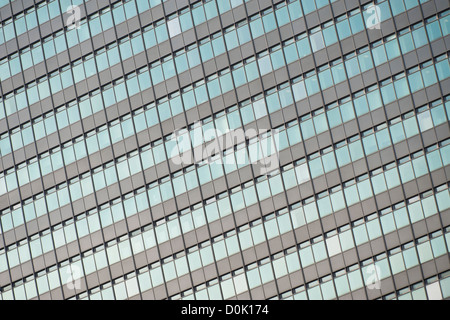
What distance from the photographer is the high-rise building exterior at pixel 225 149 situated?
59.1 m

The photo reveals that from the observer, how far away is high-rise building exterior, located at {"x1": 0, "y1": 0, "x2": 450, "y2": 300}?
5912 centimetres

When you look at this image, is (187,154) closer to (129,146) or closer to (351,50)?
(129,146)

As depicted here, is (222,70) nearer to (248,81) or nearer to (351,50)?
(248,81)

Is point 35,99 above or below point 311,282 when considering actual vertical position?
above

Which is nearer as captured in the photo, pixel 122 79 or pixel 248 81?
pixel 248 81

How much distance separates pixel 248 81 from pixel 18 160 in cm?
2414

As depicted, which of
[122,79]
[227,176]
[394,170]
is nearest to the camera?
[394,170]

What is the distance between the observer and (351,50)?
6153cm

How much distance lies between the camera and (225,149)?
209 feet

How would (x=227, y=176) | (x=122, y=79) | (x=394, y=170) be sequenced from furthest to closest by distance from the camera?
(x=122, y=79) < (x=227, y=176) < (x=394, y=170)

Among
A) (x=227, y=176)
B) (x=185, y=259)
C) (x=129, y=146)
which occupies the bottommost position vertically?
(x=185, y=259)

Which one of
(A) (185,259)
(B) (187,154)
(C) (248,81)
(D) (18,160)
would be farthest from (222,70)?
(D) (18,160)

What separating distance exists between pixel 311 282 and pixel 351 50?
748 inches

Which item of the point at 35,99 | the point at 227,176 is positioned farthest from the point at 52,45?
the point at 227,176
